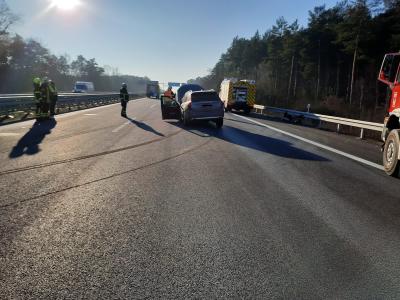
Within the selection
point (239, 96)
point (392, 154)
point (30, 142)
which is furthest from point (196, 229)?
point (239, 96)

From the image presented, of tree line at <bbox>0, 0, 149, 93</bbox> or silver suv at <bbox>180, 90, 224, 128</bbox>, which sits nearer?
silver suv at <bbox>180, 90, 224, 128</bbox>

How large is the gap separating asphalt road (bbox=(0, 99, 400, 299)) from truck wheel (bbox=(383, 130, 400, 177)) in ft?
0.98

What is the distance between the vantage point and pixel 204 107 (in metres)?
19.5

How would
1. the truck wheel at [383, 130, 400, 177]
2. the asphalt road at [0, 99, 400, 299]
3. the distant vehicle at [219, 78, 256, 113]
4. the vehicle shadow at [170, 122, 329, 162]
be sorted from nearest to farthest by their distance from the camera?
the asphalt road at [0, 99, 400, 299]
the truck wheel at [383, 130, 400, 177]
the vehicle shadow at [170, 122, 329, 162]
the distant vehicle at [219, 78, 256, 113]

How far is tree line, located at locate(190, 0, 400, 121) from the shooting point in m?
45.9

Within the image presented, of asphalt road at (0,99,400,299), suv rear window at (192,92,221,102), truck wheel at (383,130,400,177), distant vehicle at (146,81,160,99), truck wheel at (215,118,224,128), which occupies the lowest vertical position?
distant vehicle at (146,81,160,99)

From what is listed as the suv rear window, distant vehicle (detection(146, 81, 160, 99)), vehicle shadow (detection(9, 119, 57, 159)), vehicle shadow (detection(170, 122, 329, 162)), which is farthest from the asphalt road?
distant vehicle (detection(146, 81, 160, 99))

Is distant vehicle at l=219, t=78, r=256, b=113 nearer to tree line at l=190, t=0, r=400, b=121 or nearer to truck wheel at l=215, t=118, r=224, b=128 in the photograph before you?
tree line at l=190, t=0, r=400, b=121

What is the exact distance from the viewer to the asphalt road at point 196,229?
3.54 m

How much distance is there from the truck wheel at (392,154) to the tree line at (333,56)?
29275 millimetres

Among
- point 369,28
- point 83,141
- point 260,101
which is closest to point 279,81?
point 260,101

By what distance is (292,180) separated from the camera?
7.84 meters

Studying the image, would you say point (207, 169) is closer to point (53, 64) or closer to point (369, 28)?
point (369, 28)

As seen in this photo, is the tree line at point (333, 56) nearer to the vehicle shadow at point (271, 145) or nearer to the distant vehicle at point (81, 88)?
the vehicle shadow at point (271, 145)
